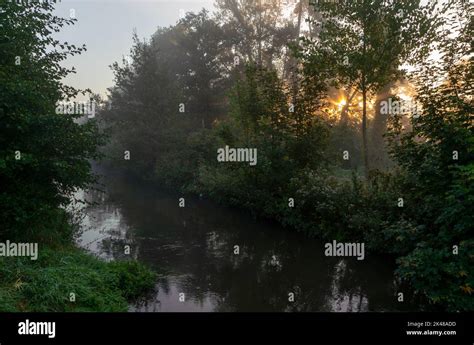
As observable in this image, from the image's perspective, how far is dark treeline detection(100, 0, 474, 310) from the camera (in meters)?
11.0

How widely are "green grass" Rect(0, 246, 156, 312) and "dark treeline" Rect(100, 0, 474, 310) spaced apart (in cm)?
697

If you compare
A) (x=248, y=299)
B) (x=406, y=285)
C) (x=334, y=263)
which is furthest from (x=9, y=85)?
(x=406, y=285)

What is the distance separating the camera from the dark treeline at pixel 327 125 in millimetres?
11008

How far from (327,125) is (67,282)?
16442mm

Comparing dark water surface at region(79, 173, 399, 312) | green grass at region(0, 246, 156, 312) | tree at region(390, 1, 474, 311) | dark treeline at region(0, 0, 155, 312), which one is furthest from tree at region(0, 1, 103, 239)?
tree at region(390, 1, 474, 311)

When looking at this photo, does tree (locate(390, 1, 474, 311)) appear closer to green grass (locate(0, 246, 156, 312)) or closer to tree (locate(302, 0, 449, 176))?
tree (locate(302, 0, 449, 176))

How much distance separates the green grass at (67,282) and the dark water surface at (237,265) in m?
0.81

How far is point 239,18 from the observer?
3975 cm

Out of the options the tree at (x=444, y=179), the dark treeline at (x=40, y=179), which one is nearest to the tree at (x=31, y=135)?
the dark treeline at (x=40, y=179)

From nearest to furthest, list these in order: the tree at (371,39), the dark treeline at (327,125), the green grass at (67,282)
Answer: the green grass at (67,282) → the dark treeline at (327,125) → the tree at (371,39)

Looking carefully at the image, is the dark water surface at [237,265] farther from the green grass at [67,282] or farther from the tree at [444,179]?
the tree at [444,179]

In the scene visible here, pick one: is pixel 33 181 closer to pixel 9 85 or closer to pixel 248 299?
pixel 9 85

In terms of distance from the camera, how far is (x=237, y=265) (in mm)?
15461

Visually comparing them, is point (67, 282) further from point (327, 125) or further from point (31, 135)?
point (327, 125)
